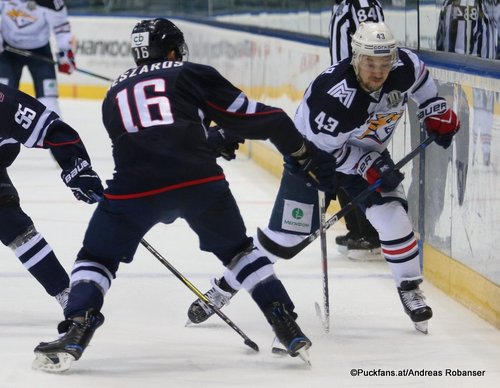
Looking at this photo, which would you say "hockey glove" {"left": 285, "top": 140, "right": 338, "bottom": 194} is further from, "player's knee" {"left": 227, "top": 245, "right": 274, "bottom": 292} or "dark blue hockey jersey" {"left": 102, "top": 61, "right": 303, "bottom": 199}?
"player's knee" {"left": 227, "top": 245, "right": 274, "bottom": 292}

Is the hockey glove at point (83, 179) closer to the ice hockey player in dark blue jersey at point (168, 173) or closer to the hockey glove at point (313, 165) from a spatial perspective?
the ice hockey player in dark blue jersey at point (168, 173)

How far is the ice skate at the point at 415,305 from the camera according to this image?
4.11 metres

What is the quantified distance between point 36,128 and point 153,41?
1.44 ft

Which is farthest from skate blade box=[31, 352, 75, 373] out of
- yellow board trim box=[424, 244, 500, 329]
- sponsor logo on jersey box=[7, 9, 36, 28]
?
sponsor logo on jersey box=[7, 9, 36, 28]

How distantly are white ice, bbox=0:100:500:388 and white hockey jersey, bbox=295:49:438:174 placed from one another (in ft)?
2.03

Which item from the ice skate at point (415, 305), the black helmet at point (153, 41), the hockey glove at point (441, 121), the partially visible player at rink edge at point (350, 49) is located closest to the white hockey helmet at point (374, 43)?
the hockey glove at point (441, 121)

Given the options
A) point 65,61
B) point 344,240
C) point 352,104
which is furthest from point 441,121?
point 65,61

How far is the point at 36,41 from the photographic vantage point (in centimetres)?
847

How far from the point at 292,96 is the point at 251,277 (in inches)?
160

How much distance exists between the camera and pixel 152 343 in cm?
404

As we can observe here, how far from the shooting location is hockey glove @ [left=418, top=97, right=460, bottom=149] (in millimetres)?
4207

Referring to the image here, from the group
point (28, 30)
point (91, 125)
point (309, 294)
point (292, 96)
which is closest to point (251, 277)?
point (309, 294)

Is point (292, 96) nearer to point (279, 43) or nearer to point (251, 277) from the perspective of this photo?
point (279, 43)

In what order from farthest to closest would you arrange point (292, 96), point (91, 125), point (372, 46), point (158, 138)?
point (91, 125) → point (292, 96) → point (372, 46) → point (158, 138)
